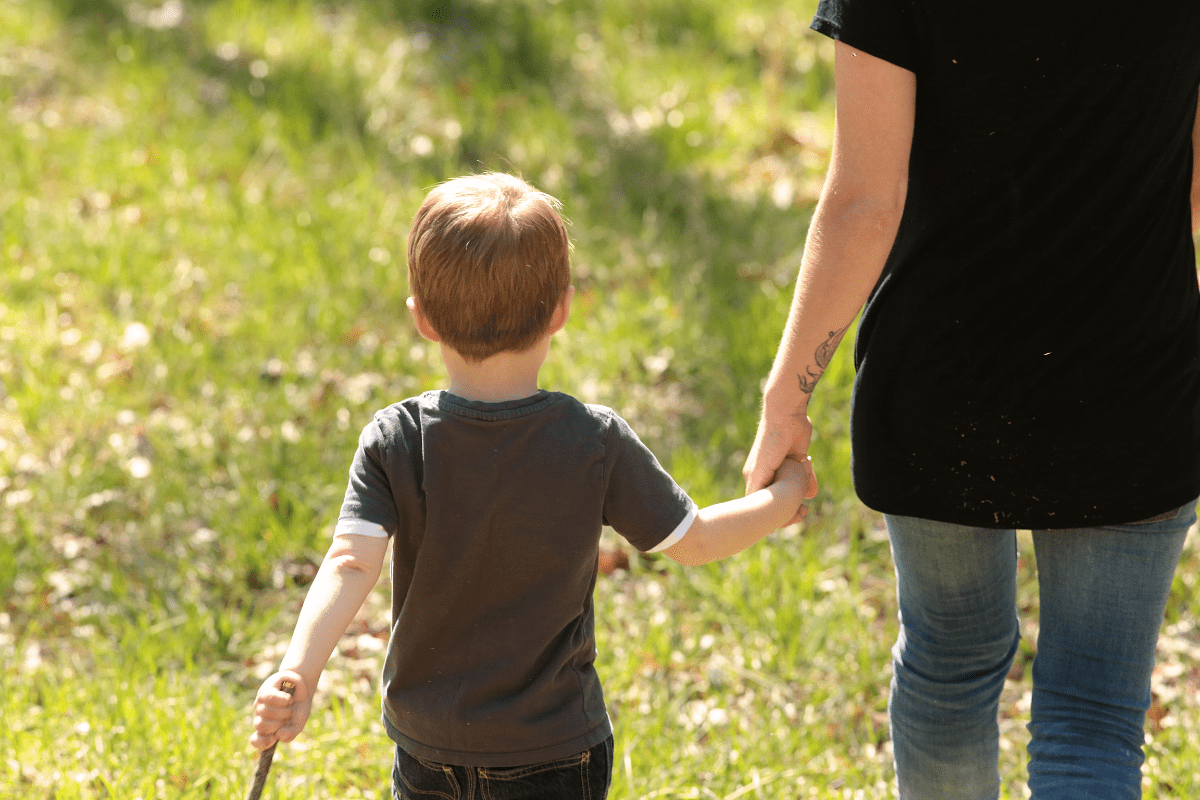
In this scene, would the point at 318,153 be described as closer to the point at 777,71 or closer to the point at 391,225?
the point at 391,225

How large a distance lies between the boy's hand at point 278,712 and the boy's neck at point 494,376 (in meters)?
0.49

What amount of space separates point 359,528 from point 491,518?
0.20 metres

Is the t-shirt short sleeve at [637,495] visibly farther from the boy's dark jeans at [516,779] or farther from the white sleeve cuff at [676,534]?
the boy's dark jeans at [516,779]

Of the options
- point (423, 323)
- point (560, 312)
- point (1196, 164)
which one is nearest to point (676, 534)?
point (560, 312)

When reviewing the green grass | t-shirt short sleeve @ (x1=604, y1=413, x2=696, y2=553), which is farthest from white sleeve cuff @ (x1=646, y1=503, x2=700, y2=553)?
the green grass

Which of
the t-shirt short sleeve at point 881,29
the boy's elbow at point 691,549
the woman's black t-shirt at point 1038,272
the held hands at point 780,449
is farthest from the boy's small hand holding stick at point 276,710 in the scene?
the t-shirt short sleeve at point 881,29

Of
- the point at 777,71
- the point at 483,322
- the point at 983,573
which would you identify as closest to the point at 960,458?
the point at 983,573

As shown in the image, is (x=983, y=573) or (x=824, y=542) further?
(x=824, y=542)

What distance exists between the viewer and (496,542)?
1.71 m

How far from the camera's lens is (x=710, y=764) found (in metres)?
2.78

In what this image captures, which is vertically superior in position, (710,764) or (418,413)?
(418,413)

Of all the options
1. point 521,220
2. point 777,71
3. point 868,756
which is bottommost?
point 868,756

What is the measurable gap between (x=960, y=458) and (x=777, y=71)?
4753 millimetres

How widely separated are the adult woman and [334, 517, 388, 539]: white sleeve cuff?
0.74 meters
